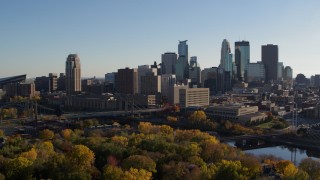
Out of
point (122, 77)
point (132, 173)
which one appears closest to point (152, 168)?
point (132, 173)

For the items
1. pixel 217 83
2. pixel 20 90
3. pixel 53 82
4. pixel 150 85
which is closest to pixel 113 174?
pixel 150 85

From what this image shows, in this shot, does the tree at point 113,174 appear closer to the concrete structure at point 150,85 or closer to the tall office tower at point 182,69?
the concrete structure at point 150,85

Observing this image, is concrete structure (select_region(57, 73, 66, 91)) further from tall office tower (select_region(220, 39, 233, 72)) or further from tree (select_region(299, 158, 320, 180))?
tree (select_region(299, 158, 320, 180))

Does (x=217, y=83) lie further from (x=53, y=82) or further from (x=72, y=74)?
(x=53, y=82)

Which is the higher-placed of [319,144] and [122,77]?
[122,77]

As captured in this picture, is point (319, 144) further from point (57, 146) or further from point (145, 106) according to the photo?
point (145, 106)

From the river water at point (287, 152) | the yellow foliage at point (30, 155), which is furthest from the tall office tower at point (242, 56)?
the yellow foliage at point (30, 155)

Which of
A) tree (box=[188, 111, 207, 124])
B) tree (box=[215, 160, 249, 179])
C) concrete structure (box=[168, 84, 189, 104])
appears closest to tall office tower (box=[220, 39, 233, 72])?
concrete structure (box=[168, 84, 189, 104])
